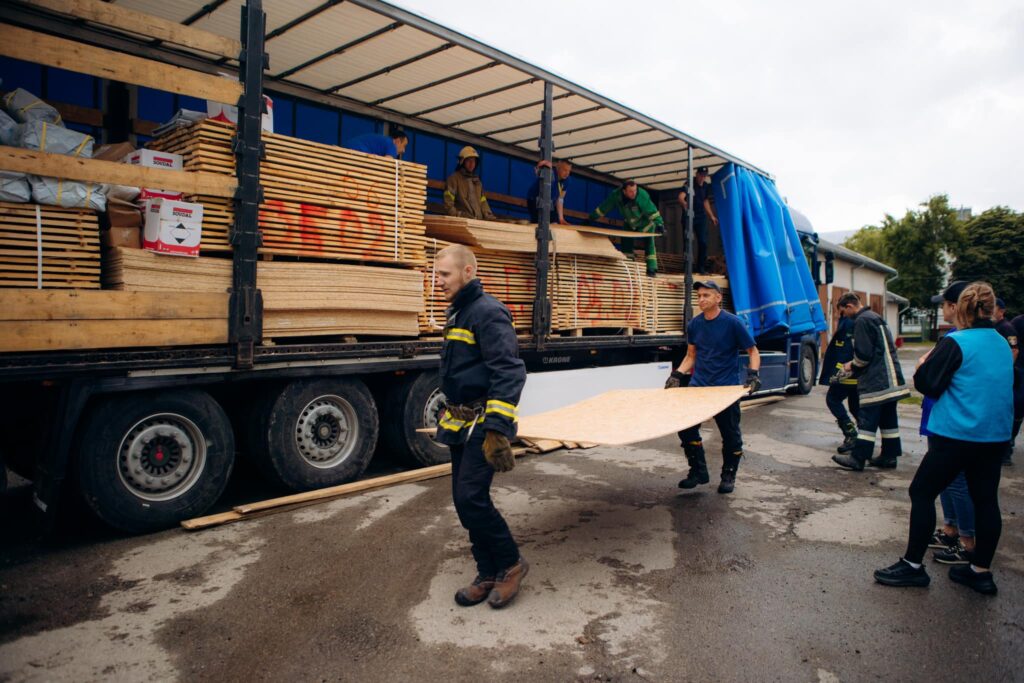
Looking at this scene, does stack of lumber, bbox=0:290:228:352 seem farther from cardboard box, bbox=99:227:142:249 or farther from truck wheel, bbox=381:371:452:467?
truck wheel, bbox=381:371:452:467

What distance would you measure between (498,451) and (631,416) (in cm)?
223

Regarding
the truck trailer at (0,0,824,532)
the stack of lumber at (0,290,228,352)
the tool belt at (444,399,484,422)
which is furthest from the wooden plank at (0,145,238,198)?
the tool belt at (444,399,484,422)

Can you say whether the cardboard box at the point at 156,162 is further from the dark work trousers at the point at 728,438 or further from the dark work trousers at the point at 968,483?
the dark work trousers at the point at 968,483

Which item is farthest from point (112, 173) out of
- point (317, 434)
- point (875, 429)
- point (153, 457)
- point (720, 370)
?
point (875, 429)

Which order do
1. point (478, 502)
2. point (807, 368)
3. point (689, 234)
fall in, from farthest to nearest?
point (807, 368) < point (689, 234) < point (478, 502)

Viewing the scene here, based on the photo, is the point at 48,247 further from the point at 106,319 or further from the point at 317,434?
the point at 317,434

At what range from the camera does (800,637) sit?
3.51m

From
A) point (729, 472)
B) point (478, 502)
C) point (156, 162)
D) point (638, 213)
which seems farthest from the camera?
point (638, 213)

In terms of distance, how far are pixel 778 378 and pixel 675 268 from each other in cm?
312

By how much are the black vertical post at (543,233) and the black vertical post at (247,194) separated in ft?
11.0

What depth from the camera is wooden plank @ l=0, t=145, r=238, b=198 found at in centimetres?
428

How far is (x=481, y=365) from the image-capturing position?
381cm

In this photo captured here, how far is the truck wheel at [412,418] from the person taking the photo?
22.4ft

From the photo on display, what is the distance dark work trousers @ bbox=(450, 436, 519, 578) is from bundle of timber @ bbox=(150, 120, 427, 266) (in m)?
2.73
